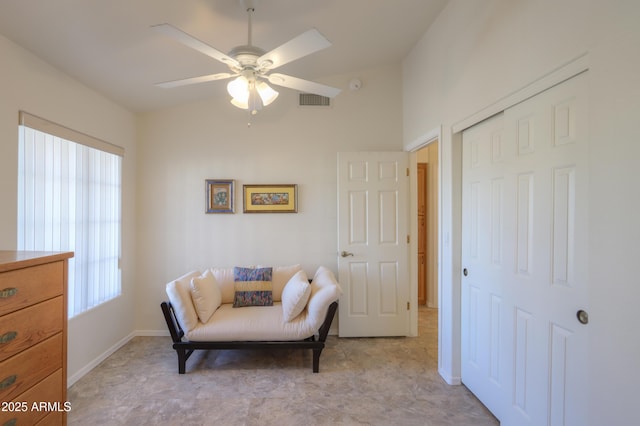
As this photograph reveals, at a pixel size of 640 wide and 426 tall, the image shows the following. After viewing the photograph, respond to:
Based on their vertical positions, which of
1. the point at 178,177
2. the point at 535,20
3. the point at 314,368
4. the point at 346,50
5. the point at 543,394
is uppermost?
the point at 346,50

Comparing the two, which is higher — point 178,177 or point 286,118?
point 286,118

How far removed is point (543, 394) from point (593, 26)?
5.94 ft

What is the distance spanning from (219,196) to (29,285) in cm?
243

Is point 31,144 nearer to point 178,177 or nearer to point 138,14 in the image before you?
point 138,14

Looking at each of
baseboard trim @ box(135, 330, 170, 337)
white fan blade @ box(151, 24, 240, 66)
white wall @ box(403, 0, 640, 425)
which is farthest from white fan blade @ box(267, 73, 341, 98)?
baseboard trim @ box(135, 330, 170, 337)

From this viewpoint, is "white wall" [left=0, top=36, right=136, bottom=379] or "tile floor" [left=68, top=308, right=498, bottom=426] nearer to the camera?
"white wall" [left=0, top=36, right=136, bottom=379]

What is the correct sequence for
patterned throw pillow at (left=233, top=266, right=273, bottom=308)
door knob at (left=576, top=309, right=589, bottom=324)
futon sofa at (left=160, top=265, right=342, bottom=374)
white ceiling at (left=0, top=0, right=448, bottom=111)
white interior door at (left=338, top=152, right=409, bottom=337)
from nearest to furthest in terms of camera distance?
door knob at (left=576, top=309, right=589, bottom=324) < white ceiling at (left=0, top=0, right=448, bottom=111) < futon sofa at (left=160, top=265, right=342, bottom=374) < patterned throw pillow at (left=233, top=266, right=273, bottom=308) < white interior door at (left=338, top=152, right=409, bottom=337)

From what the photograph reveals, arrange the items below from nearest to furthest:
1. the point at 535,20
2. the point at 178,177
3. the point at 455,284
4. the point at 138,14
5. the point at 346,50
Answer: the point at 535,20
the point at 138,14
the point at 455,284
the point at 346,50
the point at 178,177

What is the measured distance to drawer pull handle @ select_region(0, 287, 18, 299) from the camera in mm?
1168

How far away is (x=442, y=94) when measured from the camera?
2.71 meters

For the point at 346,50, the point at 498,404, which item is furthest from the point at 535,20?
the point at 498,404

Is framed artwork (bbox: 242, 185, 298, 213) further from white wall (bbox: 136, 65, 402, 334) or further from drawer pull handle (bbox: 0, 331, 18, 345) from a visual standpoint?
drawer pull handle (bbox: 0, 331, 18, 345)

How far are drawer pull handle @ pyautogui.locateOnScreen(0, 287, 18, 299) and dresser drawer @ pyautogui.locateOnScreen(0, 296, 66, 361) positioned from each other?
8 centimetres

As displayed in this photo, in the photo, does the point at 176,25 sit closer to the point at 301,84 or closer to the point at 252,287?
the point at 301,84
